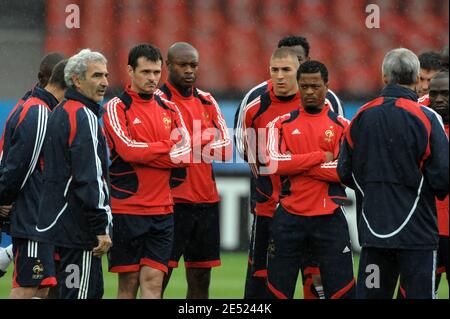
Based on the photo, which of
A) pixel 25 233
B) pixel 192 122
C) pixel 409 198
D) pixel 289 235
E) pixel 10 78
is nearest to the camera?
pixel 409 198

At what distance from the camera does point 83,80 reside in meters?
6.42

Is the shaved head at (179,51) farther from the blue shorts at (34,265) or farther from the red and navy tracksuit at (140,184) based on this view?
the blue shorts at (34,265)

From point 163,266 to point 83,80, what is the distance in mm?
1422

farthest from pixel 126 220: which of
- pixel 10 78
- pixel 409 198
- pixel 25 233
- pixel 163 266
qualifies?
pixel 10 78

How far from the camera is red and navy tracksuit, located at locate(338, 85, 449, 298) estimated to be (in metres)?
6.02

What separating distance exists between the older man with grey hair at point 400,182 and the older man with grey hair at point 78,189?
4.60ft

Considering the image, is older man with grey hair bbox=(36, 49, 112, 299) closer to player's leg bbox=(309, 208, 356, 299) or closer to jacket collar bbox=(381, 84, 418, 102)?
player's leg bbox=(309, 208, 356, 299)

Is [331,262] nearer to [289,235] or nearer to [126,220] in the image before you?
[289,235]

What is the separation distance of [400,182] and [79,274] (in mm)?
1804

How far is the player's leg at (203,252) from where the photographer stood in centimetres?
779

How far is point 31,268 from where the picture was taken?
6.48 metres

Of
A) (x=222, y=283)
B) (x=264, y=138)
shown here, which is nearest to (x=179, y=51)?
(x=264, y=138)

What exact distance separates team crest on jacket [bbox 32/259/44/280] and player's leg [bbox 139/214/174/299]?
88cm

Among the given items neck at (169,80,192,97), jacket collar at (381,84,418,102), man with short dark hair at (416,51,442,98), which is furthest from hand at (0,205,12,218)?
man with short dark hair at (416,51,442,98)
